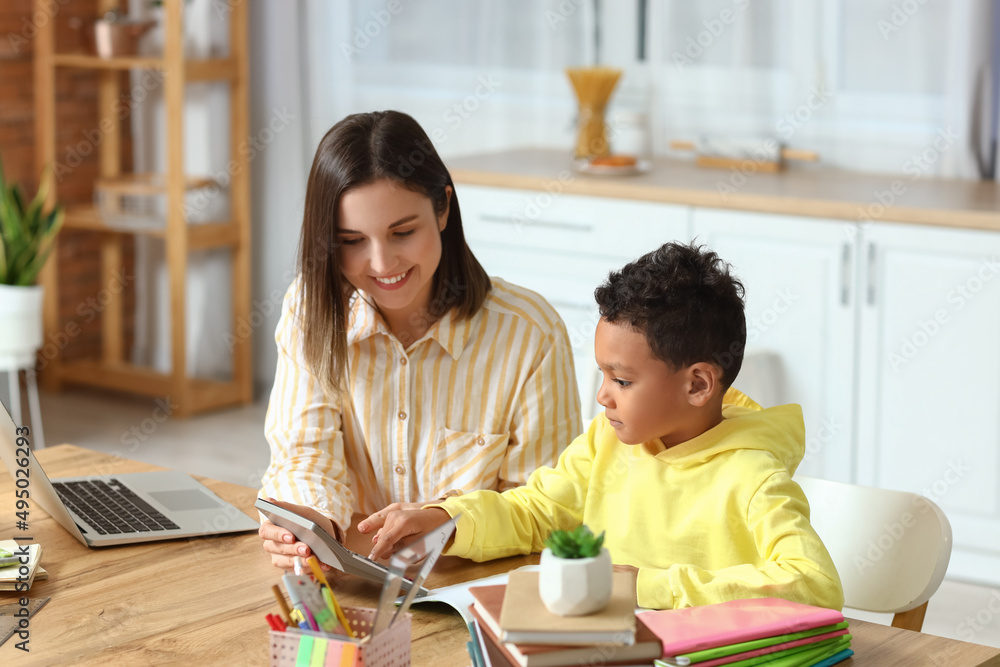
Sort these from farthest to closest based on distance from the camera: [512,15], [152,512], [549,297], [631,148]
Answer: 1. [512,15]
2. [631,148]
3. [549,297]
4. [152,512]

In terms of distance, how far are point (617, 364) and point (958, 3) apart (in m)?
2.27

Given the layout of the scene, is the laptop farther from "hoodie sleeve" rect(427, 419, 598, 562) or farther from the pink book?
the pink book

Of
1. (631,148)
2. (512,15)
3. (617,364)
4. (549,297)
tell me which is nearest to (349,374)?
(617,364)

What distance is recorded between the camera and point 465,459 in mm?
1652

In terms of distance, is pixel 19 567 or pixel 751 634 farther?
pixel 19 567

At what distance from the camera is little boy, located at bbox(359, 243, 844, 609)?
124 centimetres

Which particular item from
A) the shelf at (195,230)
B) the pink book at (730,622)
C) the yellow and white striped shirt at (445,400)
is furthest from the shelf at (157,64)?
the pink book at (730,622)

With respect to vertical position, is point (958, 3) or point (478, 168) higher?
point (958, 3)

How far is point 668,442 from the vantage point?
1325 mm

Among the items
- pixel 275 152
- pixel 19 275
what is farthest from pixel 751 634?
pixel 275 152

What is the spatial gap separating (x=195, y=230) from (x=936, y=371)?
2489mm

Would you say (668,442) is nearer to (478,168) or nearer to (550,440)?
(550,440)

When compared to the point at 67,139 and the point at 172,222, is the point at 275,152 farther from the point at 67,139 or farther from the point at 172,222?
the point at 67,139

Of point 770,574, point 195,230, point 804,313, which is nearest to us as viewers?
point 770,574
